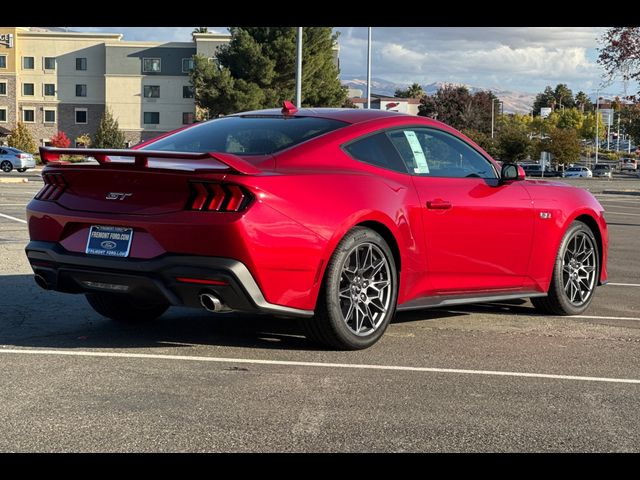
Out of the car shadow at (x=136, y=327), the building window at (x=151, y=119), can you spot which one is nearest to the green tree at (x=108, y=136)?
the building window at (x=151, y=119)

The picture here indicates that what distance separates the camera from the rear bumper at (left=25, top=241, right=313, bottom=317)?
5.30 m

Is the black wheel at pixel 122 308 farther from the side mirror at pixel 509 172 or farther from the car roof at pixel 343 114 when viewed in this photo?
the side mirror at pixel 509 172

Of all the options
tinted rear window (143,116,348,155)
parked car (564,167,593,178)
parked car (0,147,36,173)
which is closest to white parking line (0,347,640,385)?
tinted rear window (143,116,348,155)

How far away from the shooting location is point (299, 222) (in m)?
5.53

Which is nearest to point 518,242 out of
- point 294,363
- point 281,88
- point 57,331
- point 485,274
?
point 485,274

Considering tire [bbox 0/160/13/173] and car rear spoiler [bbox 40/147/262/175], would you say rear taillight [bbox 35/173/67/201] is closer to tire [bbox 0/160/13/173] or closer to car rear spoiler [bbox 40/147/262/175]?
car rear spoiler [bbox 40/147/262/175]

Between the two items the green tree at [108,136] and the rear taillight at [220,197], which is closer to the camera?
the rear taillight at [220,197]

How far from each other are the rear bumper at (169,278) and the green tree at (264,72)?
59867mm

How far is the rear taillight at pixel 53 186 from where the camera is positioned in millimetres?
6008

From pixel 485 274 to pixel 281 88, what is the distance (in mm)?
61695

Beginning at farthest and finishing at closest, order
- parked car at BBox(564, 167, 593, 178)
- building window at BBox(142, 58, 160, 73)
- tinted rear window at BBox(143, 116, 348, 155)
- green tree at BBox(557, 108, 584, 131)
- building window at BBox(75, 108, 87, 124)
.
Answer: green tree at BBox(557, 108, 584, 131) → building window at BBox(75, 108, 87, 124) → building window at BBox(142, 58, 160, 73) → parked car at BBox(564, 167, 593, 178) → tinted rear window at BBox(143, 116, 348, 155)

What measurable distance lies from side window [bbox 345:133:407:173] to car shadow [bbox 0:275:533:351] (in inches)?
49.8

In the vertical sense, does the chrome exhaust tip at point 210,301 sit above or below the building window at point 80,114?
below
